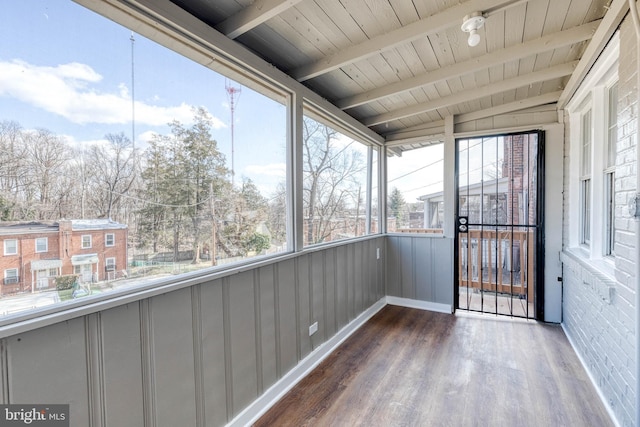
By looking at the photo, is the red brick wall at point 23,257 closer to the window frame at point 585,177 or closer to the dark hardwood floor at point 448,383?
the dark hardwood floor at point 448,383

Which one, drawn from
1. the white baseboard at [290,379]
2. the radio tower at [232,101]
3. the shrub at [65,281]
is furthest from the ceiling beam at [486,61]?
the shrub at [65,281]

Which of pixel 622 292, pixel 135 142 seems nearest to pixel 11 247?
pixel 135 142

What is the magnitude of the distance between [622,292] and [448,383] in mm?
1251

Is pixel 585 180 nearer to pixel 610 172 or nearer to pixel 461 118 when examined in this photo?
pixel 610 172

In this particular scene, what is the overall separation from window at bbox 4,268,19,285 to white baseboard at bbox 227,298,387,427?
4.29 feet

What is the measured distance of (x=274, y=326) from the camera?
6.62ft

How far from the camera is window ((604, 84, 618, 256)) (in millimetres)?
2146

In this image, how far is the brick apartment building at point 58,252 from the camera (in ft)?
3.19

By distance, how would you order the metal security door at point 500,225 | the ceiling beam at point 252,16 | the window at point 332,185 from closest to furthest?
the ceiling beam at point 252,16
the window at point 332,185
the metal security door at point 500,225

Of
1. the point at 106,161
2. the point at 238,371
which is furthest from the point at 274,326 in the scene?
the point at 106,161

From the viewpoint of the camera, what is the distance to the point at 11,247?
38.2 inches

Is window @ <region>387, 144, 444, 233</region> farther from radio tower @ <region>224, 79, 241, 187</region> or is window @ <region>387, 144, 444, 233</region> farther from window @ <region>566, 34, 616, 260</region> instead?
radio tower @ <region>224, 79, 241, 187</region>

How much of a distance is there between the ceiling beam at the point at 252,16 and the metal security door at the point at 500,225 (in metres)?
2.88

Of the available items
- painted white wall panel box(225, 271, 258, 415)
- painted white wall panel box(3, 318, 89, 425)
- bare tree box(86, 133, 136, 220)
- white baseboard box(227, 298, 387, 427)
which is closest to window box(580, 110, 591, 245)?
white baseboard box(227, 298, 387, 427)
